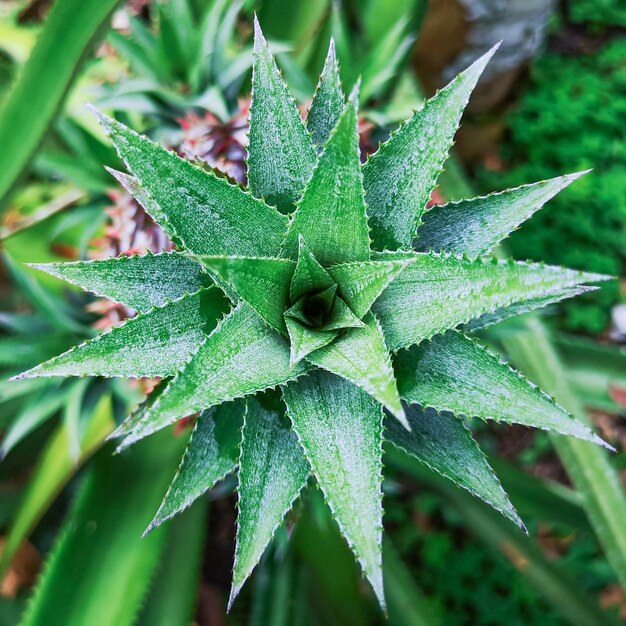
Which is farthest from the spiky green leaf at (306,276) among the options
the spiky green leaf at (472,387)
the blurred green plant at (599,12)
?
the blurred green plant at (599,12)

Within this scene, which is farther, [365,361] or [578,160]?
[578,160]

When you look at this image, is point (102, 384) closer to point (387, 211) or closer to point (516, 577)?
point (387, 211)

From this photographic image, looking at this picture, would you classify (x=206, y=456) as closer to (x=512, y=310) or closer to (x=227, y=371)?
(x=227, y=371)

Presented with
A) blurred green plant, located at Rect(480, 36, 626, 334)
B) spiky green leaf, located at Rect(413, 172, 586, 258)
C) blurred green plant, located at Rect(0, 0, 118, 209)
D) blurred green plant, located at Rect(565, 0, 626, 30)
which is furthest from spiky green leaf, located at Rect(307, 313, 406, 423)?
blurred green plant, located at Rect(565, 0, 626, 30)

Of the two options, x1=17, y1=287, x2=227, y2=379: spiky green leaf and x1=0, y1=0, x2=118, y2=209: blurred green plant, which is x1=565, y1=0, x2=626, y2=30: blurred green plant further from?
x1=17, y1=287, x2=227, y2=379: spiky green leaf

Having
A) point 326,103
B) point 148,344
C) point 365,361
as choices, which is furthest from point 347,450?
point 326,103

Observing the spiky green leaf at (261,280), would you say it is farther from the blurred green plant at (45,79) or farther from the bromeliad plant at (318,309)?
the blurred green plant at (45,79)
